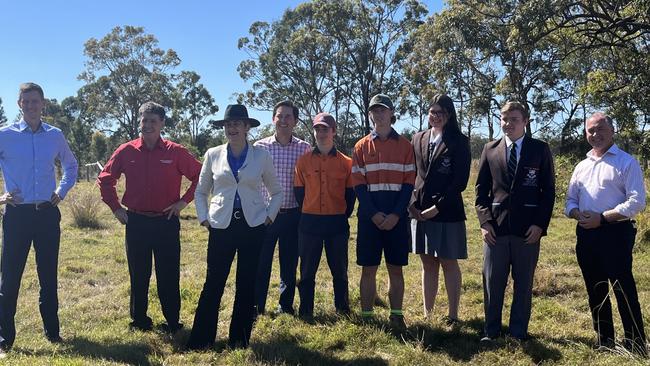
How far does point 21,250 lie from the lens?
4.85 meters

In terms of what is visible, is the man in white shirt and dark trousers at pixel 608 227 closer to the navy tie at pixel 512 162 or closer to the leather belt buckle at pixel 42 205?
the navy tie at pixel 512 162

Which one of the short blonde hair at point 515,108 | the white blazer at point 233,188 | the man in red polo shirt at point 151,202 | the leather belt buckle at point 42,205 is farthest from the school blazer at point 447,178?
the leather belt buckle at point 42,205

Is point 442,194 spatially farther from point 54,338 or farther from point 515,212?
point 54,338

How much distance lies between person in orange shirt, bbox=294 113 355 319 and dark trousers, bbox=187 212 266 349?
2.24 feet

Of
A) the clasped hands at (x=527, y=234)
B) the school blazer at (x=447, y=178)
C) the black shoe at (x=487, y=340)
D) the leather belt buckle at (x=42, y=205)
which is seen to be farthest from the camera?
the leather belt buckle at (x=42, y=205)

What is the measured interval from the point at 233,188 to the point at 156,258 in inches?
52.1

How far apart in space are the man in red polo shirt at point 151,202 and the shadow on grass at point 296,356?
1.25 metres

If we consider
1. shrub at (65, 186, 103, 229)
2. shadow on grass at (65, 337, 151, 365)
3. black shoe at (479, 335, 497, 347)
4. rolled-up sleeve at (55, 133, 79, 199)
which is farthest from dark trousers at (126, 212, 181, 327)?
shrub at (65, 186, 103, 229)

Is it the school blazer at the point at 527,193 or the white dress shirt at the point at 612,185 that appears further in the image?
the school blazer at the point at 527,193

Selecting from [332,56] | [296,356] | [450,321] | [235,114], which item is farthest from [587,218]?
[332,56]

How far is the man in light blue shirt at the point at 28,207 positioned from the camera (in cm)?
482

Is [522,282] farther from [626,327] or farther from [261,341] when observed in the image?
[261,341]

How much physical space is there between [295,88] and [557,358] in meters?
37.3

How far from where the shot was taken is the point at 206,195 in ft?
15.5
